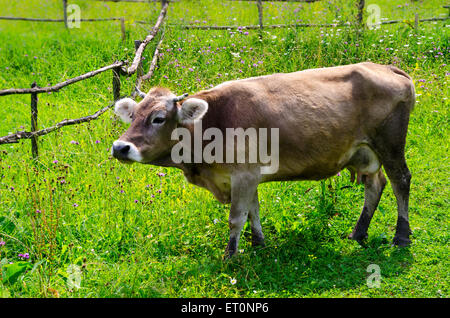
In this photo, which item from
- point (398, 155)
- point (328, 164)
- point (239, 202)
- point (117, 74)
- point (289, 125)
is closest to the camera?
point (239, 202)

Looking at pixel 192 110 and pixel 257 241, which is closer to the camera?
pixel 192 110

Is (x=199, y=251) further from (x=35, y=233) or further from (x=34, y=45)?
(x=34, y=45)

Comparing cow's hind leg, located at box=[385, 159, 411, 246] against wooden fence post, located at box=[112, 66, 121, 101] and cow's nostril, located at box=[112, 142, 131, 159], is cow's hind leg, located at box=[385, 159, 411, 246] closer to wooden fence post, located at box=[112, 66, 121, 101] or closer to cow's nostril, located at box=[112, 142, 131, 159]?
cow's nostril, located at box=[112, 142, 131, 159]

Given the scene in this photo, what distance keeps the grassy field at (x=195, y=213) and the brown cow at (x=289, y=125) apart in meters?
0.42

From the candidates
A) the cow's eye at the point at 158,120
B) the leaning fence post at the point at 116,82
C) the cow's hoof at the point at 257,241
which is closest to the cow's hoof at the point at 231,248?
the cow's hoof at the point at 257,241

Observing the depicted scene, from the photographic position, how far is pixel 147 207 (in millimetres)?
5773

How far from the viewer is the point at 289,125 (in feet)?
16.4

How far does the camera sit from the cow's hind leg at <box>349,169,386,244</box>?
18.4 ft

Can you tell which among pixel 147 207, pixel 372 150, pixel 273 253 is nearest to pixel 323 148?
pixel 372 150

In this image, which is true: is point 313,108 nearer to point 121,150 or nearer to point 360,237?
point 360,237

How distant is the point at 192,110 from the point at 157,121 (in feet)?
1.05

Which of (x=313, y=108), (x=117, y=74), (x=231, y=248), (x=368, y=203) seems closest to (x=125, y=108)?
(x=231, y=248)

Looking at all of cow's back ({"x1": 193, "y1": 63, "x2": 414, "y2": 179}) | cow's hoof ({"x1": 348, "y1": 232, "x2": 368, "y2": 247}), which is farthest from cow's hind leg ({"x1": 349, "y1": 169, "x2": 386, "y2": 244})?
cow's back ({"x1": 193, "y1": 63, "x2": 414, "y2": 179})

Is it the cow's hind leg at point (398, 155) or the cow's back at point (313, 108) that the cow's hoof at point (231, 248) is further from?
the cow's hind leg at point (398, 155)
